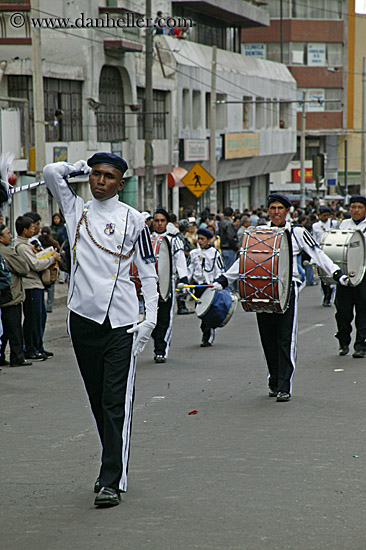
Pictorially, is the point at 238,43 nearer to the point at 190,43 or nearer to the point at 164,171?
the point at 190,43

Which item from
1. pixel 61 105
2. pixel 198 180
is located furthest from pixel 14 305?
pixel 198 180

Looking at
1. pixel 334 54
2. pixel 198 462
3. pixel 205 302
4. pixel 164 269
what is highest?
pixel 334 54

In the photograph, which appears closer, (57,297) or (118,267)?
(118,267)

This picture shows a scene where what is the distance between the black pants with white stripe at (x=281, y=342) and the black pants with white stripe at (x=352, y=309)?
2996 millimetres

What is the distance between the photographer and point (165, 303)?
13.2 metres

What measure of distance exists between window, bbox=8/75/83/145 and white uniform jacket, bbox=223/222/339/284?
18.6 meters

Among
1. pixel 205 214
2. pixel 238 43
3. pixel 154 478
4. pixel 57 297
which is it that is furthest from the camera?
pixel 238 43

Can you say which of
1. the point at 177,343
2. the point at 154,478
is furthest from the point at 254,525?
the point at 177,343

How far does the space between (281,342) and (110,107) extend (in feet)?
88.0

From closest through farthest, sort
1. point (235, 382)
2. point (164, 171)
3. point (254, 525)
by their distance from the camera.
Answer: point (254, 525), point (235, 382), point (164, 171)

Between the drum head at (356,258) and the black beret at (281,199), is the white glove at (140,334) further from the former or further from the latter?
the drum head at (356,258)

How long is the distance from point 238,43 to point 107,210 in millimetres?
52833

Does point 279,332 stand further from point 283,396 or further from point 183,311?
point 183,311

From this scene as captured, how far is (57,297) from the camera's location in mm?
21062
